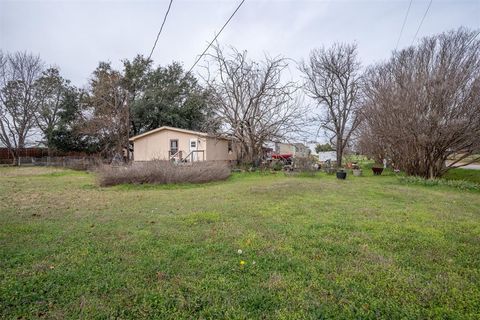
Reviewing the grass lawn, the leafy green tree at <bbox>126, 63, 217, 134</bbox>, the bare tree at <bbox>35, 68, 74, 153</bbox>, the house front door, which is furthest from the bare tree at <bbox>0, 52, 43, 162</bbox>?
the grass lawn

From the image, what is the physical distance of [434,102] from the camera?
10578mm

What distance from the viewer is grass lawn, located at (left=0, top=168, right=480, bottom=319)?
6.97 feet

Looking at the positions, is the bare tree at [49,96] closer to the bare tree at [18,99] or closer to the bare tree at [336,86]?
the bare tree at [18,99]

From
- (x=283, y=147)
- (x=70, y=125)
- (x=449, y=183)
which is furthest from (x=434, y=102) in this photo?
(x=70, y=125)

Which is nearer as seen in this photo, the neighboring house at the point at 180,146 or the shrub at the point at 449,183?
the shrub at the point at 449,183

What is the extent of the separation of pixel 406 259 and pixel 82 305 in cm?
350

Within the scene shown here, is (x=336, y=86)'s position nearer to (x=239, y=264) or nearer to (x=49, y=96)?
(x=239, y=264)

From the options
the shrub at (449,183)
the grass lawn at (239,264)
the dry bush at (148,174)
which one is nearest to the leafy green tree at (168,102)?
the dry bush at (148,174)

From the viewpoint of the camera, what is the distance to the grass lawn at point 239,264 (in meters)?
2.12

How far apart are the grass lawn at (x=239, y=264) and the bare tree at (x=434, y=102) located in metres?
7.07

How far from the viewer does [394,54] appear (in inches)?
617

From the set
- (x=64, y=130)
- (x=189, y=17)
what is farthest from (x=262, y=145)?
(x=64, y=130)

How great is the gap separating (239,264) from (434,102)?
1189 cm

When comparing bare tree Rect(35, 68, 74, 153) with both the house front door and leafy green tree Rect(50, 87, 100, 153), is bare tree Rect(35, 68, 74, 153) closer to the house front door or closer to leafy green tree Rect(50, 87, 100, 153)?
leafy green tree Rect(50, 87, 100, 153)
